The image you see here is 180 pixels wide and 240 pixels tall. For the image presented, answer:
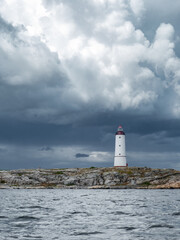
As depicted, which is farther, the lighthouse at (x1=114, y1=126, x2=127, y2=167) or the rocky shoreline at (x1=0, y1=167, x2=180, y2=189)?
the lighthouse at (x1=114, y1=126, x2=127, y2=167)

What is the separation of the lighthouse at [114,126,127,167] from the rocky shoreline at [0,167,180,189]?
322 cm

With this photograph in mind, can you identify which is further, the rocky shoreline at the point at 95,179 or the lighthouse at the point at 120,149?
the lighthouse at the point at 120,149

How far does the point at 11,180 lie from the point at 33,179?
11469 mm

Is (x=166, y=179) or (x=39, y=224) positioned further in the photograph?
(x=166, y=179)

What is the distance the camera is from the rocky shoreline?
153 meters

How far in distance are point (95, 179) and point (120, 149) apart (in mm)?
19818

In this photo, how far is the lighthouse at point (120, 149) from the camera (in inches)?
6289

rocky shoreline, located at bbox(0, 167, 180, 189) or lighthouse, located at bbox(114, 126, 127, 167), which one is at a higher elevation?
lighthouse, located at bbox(114, 126, 127, 167)

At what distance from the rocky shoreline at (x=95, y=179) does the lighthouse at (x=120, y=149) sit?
3222mm

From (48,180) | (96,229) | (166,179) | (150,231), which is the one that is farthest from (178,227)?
(48,180)

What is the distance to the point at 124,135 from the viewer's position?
531 feet

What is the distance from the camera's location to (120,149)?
523ft

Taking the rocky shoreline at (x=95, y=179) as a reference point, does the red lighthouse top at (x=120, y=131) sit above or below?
above

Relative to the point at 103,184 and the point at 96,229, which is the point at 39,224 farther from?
the point at 103,184
